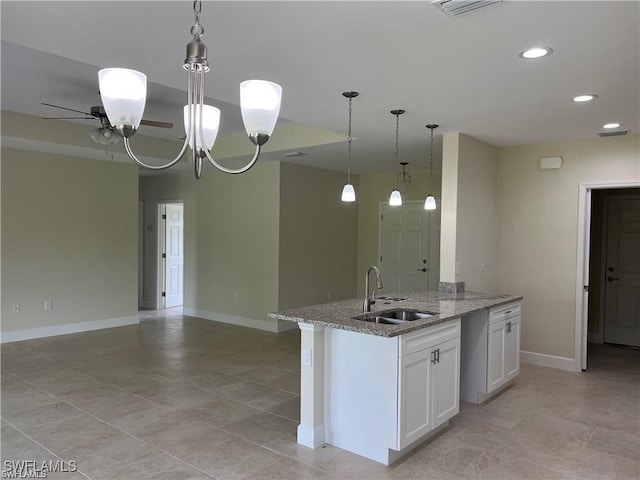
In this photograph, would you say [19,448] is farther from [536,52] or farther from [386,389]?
[536,52]

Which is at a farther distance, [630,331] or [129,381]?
[630,331]

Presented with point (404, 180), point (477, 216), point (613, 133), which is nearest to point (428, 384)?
point (477, 216)

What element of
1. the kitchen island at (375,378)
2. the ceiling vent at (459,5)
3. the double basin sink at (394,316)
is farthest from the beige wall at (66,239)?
the ceiling vent at (459,5)

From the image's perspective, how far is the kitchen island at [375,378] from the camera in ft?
9.57

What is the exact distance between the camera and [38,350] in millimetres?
5574

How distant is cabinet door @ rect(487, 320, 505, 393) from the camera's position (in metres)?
4.01

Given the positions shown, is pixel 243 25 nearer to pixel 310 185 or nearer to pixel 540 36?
pixel 540 36

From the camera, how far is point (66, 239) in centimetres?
642

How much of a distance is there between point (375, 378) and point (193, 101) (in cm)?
200

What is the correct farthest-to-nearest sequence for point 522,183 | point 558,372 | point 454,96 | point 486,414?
point 522,183 < point 558,372 < point 486,414 < point 454,96

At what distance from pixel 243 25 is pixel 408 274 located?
598cm

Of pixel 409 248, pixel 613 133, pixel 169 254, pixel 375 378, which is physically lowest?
pixel 375 378

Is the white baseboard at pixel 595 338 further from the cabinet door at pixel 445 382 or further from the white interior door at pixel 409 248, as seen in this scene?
the cabinet door at pixel 445 382

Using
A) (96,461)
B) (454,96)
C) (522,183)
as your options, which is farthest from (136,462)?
(522,183)
